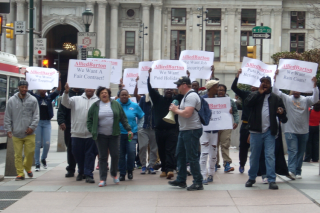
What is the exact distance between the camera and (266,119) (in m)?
8.84

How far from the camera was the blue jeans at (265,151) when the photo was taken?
8.80 meters

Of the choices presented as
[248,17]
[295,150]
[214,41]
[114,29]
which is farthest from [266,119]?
[248,17]

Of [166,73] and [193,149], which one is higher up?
[166,73]

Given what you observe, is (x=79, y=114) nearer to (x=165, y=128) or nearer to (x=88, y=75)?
(x=88, y=75)

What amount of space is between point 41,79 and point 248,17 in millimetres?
48930

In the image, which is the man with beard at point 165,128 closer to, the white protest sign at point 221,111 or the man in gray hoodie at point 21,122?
the white protest sign at point 221,111

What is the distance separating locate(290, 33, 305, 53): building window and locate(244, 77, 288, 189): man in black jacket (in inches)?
2014

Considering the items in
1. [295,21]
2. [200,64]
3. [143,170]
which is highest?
[295,21]

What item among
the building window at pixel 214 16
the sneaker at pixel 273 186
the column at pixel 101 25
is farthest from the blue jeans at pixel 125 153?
the building window at pixel 214 16

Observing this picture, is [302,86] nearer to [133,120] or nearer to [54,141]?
[133,120]

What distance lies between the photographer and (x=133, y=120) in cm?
1053

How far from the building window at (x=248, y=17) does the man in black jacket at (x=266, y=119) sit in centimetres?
4978

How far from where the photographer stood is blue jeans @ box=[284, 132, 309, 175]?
1010 centimetres

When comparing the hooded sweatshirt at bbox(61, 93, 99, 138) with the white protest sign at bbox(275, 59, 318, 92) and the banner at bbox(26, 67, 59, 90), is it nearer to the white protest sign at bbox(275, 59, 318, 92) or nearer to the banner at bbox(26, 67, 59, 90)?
the banner at bbox(26, 67, 59, 90)
